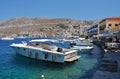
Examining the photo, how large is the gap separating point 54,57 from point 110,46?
1049 centimetres

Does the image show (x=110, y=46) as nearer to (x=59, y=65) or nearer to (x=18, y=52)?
(x=59, y=65)

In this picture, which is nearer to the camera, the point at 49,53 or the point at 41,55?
the point at 49,53

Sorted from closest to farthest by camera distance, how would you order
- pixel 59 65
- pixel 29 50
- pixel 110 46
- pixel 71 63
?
pixel 59 65 < pixel 71 63 < pixel 29 50 < pixel 110 46

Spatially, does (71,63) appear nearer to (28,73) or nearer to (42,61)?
(42,61)

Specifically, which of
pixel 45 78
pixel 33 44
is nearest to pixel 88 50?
pixel 33 44

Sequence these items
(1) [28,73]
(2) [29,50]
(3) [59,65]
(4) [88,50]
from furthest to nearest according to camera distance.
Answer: (4) [88,50] < (2) [29,50] < (3) [59,65] < (1) [28,73]

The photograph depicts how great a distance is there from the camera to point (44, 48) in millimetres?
27656

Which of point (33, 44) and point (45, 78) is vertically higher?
point (33, 44)

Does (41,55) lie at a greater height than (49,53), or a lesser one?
lesser

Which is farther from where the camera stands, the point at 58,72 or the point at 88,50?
the point at 88,50

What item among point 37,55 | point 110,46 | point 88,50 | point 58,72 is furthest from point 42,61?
point 88,50

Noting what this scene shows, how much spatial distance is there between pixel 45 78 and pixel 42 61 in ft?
27.3

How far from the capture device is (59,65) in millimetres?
25047

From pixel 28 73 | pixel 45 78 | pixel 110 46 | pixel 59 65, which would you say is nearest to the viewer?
pixel 45 78
